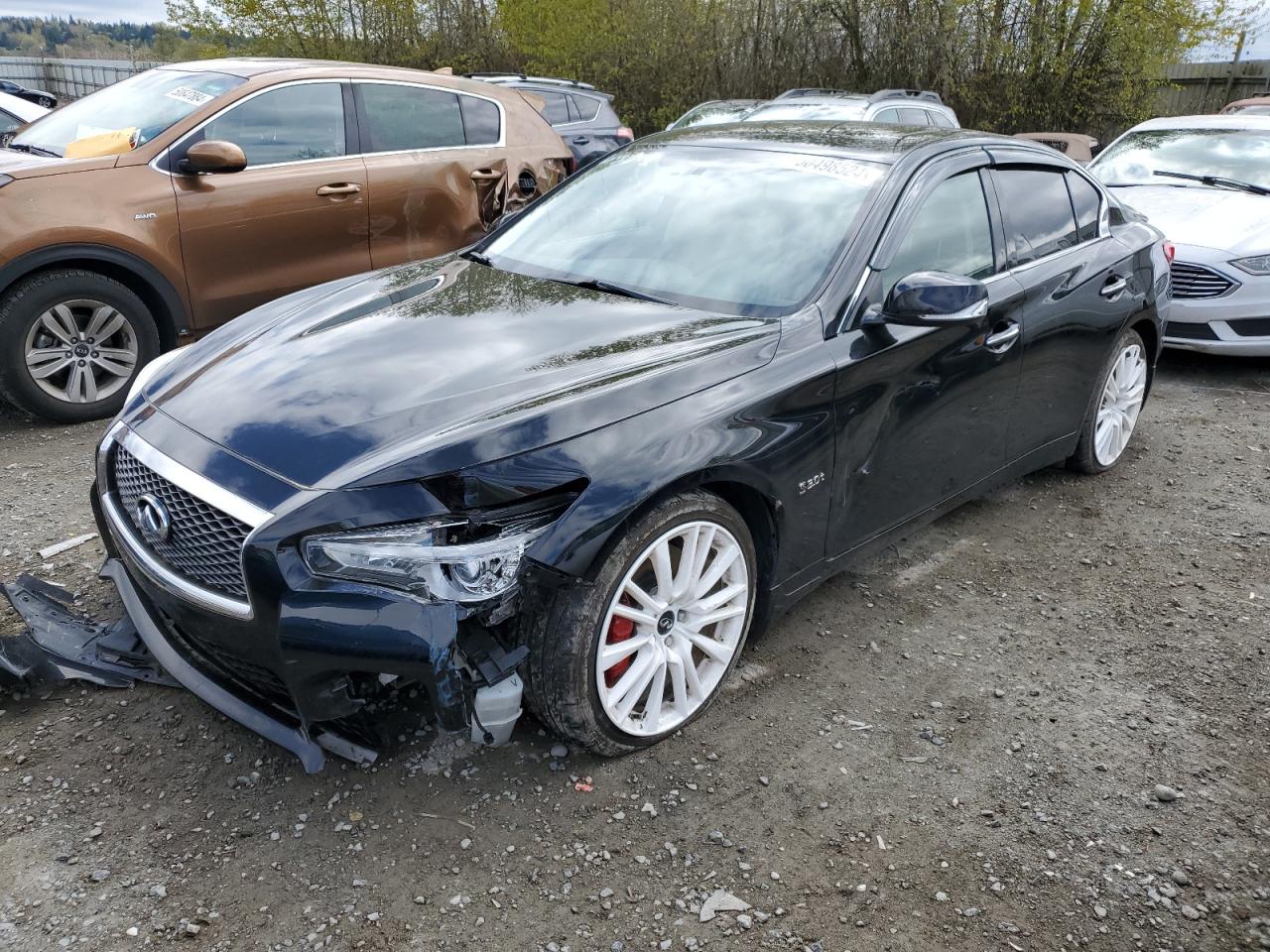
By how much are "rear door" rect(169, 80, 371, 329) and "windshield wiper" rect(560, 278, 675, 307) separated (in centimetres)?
276

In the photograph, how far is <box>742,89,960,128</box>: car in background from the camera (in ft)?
29.7

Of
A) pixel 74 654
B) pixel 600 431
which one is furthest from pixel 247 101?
pixel 600 431

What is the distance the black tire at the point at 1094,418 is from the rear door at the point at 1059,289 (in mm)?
69

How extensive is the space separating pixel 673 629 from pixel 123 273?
3.82 metres

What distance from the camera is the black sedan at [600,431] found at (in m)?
2.36

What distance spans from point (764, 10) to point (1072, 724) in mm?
17482

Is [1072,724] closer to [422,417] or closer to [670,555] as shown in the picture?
[670,555]

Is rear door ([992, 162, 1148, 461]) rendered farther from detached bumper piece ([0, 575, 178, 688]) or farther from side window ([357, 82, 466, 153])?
side window ([357, 82, 466, 153])

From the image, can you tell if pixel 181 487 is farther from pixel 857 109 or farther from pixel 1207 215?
pixel 857 109

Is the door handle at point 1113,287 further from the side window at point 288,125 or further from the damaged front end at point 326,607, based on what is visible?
the side window at point 288,125

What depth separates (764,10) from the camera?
18.1m

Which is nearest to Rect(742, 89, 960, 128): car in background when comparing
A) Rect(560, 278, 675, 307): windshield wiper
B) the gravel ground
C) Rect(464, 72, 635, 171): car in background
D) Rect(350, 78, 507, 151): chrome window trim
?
Rect(464, 72, 635, 171): car in background

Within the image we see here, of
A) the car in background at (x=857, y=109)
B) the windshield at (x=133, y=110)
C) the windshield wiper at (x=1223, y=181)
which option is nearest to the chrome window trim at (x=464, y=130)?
the windshield at (x=133, y=110)

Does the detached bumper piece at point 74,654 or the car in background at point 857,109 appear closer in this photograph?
the detached bumper piece at point 74,654
